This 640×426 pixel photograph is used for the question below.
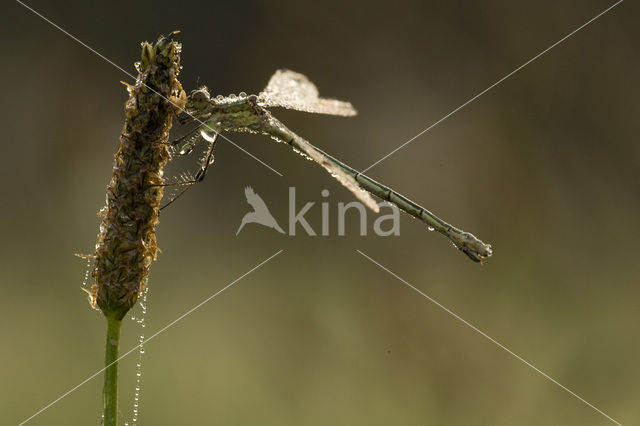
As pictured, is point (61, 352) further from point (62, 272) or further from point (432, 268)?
point (432, 268)

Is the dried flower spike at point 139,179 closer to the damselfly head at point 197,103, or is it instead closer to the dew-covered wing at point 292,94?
the damselfly head at point 197,103

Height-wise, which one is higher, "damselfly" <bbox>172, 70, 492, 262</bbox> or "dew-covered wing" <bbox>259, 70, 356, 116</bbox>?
"dew-covered wing" <bbox>259, 70, 356, 116</bbox>

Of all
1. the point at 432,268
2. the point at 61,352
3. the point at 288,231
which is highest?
the point at 288,231

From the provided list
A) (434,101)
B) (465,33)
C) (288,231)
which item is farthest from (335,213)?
(465,33)

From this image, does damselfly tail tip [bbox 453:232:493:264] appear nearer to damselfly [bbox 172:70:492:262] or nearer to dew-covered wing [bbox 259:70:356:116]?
damselfly [bbox 172:70:492:262]

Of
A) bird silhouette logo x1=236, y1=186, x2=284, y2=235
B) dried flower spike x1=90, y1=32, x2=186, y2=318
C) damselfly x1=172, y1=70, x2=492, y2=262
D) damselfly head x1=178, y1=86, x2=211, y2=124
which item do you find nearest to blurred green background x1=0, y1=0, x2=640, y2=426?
bird silhouette logo x1=236, y1=186, x2=284, y2=235

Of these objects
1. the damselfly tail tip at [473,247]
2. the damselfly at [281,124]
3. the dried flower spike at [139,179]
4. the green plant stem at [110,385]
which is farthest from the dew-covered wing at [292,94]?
the green plant stem at [110,385]

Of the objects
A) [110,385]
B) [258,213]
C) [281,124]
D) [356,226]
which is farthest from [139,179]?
[356,226]
